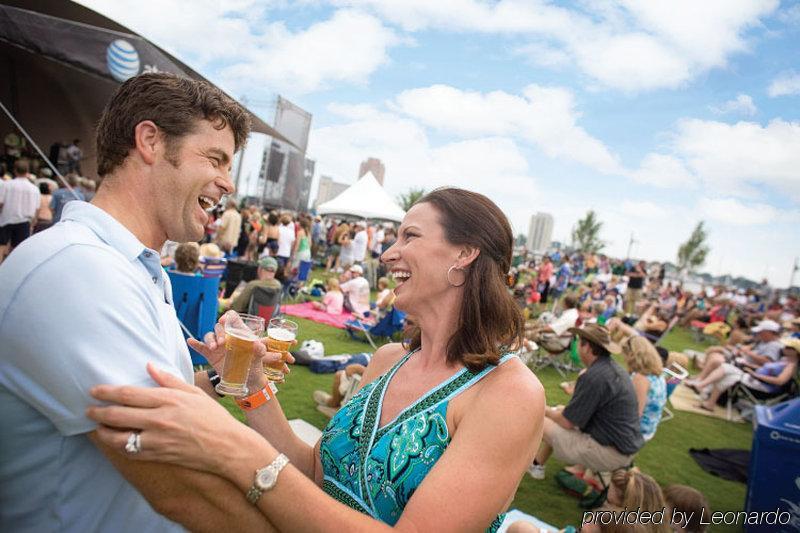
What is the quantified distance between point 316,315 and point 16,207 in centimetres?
602

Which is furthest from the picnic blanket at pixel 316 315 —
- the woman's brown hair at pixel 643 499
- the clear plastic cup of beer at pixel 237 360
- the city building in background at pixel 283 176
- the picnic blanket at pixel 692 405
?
the city building in background at pixel 283 176

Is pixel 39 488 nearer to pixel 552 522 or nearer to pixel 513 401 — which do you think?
pixel 513 401

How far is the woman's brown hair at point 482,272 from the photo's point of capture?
1.93 metres

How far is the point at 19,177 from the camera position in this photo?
8484 millimetres

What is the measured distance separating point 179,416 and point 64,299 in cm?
34

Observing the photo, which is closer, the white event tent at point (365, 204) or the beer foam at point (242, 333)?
the beer foam at point (242, 333)

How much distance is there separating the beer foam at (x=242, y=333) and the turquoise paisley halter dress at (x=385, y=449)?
510mm

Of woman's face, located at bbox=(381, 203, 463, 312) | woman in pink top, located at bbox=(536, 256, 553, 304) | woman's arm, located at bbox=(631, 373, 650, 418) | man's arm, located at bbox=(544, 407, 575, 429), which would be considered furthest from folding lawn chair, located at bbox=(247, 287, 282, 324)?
woman in pink top, located at bbox=(536, 256, 553, 304)

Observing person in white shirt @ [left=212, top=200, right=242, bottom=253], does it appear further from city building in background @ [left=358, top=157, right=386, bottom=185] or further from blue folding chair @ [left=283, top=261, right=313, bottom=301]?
city building in background @ [left=358, top=157, right=386, bottom=185]

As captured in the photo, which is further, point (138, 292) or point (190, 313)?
point (190, 313)

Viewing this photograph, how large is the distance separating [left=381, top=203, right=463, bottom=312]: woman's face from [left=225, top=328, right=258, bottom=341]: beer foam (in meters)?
0.67

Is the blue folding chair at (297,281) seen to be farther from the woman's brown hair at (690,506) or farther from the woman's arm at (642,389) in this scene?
the woman's brown hair at (690,506)

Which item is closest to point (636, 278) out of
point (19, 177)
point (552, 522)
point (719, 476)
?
point (719, 476)

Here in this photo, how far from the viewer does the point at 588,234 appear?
205 feet
